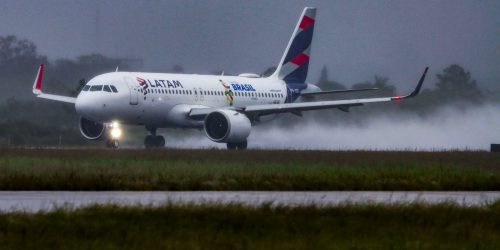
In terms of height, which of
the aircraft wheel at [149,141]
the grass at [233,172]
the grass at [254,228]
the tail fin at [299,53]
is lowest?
the grass at [254,228]

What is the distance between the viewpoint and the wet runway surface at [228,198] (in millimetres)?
24500

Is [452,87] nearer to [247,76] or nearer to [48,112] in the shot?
[247,76]

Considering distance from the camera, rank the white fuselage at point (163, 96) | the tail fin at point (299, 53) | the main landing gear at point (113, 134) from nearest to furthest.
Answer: the main landing gear at point (113, 134), the white fuselage at point (163, 96), the tail fin at point (299, 53)

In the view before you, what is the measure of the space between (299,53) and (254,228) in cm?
5390

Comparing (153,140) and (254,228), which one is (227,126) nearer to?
(153,140)

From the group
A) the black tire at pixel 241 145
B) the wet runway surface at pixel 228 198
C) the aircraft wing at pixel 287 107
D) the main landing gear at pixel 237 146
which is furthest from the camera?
the aircraft wing at pixel 287 107

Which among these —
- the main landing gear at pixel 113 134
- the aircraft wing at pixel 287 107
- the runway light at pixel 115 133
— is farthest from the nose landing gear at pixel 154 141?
the runway light at pixel 115 133

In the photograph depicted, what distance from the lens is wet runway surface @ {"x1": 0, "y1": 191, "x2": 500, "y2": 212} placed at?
80.4 feet

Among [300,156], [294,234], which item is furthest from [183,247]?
[300,156]

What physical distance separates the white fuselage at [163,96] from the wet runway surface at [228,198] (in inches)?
1201

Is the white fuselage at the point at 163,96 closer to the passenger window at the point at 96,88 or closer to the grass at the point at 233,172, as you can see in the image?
the passenger window at the point at 96,88

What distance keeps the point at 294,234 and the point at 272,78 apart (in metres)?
52.8

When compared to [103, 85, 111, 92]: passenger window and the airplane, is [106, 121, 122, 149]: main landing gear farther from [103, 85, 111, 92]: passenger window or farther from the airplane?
[103, 85, 111, 92]: passenger window

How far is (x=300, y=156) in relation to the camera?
48.0m
